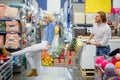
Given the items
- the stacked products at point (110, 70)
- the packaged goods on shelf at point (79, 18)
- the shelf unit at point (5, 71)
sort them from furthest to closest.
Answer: the packaged goods on shelf at point (79, 18), the shelf unit at point (5, 71), the stacked products at point (110, 70)

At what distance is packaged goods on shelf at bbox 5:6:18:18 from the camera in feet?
26.8

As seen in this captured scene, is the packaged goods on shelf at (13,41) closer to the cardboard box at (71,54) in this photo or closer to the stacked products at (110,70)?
the cardboard box at (71,54)

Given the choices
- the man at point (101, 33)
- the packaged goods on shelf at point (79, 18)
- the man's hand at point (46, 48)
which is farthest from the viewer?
the packaged goods on shelf at point (79, 18)

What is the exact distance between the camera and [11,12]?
821 centimetres

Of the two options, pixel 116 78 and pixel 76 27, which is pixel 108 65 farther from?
pixel 76 27

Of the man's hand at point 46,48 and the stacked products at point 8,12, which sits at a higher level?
the stacked products at point 8,12

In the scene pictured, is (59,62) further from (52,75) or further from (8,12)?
(8,12)

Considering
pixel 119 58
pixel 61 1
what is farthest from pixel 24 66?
pixel 61 1

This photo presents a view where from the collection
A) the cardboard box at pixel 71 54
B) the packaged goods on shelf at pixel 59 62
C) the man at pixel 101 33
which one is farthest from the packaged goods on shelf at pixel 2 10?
the man at pixel 101 33

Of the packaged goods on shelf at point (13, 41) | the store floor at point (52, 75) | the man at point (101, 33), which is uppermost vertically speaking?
the man at point (101, 33)

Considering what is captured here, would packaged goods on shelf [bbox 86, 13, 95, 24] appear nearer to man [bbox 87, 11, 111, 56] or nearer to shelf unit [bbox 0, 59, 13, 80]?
man [bbox 87, 11, 111, 56]

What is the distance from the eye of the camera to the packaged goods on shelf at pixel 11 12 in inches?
321

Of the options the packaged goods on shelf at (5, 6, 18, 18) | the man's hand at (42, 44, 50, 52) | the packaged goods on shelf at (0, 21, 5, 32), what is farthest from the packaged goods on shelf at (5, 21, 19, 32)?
the man's hand at (42, 44, 50, 52)

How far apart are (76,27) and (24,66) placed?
6.76 feet
